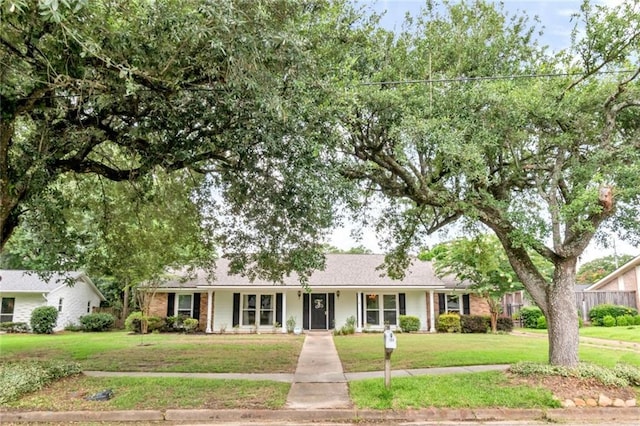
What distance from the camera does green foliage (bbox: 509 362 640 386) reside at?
7.86m

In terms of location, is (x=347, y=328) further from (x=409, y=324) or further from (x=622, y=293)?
(x=622, y=293)

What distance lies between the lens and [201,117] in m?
7.40

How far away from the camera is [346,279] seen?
22.7m

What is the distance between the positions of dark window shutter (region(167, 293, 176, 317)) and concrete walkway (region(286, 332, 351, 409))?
1094 cm

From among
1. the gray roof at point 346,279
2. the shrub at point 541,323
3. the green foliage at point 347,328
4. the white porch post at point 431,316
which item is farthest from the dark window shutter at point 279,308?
the shrub at point 541,323

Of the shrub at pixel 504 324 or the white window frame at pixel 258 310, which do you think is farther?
the shrub at pixel 504 324

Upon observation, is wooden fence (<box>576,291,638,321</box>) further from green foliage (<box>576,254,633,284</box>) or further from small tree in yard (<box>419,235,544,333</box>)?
green foliage (<box>576,254,633,284</box>)

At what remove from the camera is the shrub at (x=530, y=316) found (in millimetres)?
25203

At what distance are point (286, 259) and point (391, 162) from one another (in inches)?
133

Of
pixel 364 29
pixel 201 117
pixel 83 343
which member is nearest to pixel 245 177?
pixel 201 117

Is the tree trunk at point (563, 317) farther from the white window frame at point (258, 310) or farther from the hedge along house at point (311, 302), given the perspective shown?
the white window frame at point (258, 310)

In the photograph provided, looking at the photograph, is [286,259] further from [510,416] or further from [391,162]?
[510,416]

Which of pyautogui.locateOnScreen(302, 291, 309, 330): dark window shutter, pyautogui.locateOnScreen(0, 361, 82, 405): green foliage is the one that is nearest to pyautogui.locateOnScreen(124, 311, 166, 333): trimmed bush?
pyautogui.locateOnScreen(302, 291, 309, 330): dark window shutter

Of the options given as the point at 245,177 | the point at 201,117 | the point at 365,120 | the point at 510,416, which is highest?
the point at 365,120
